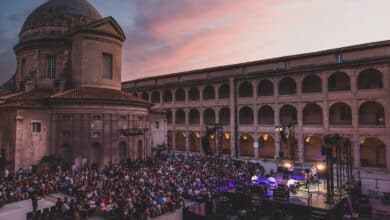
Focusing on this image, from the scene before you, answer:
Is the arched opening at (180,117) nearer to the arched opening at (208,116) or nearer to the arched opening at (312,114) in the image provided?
the arched opening at (208,116)

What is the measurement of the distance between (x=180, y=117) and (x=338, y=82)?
28.7 meters

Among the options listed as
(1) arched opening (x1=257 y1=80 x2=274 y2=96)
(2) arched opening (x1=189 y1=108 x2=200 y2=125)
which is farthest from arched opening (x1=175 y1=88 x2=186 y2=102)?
(1) arched opening (x1=257 y1=80 x2=274 y2=96)

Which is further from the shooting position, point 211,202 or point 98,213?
point 211,202

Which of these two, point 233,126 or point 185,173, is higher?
point 233,126

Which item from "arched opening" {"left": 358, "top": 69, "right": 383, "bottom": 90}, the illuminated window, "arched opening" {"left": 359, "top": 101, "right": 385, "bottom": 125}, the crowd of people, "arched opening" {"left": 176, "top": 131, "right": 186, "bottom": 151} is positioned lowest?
the crowd of people

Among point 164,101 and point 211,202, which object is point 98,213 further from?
point 164,101

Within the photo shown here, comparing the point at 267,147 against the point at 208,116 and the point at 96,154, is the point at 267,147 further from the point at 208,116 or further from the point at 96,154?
the point at 96,154

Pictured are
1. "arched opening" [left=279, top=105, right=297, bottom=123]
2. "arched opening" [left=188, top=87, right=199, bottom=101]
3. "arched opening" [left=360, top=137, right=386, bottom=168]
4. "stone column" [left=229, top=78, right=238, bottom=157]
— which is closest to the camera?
"arched opening" [left=360, top=137, right=386, bottom=168]

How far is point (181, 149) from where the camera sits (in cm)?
5288

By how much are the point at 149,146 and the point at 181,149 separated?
18.7m

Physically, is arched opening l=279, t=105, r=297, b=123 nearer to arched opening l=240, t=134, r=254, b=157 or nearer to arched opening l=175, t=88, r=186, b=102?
arched opening l=240, t=134, r=254, b=157

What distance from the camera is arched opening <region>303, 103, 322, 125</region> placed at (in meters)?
37.0

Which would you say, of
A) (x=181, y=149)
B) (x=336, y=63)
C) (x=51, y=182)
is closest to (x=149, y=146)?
(x=51, y=182)

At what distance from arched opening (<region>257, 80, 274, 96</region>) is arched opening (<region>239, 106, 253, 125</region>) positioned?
3.59m
